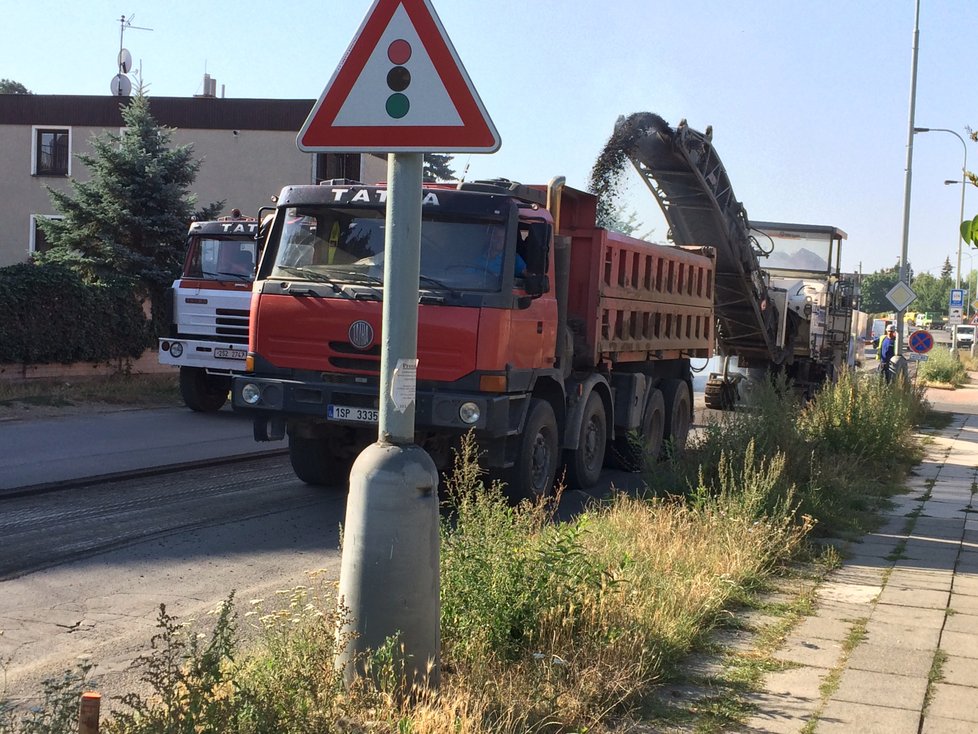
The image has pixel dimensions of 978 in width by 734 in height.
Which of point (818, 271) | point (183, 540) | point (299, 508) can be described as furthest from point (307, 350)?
point (818, 271)

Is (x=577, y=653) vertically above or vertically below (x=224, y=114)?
below

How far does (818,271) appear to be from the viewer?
23.3 meters

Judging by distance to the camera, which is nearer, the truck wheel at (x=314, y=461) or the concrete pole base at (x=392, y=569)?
the concrete pole base at (x=392, y=569)

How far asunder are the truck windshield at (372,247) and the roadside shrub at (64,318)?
998 centimetres

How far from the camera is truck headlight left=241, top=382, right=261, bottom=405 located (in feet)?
31.4

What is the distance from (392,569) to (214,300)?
13068 mm

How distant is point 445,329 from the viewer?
8977mm

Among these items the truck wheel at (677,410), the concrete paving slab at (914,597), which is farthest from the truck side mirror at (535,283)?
the truck wheel at (677,410)

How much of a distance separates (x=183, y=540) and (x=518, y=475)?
2.86m

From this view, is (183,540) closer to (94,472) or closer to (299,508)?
(299,508)

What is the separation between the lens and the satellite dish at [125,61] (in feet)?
138

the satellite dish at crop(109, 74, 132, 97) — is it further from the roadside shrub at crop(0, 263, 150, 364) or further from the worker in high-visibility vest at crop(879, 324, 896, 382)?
the worker in high-visibility vest at crop(879, 324, 896, 382)

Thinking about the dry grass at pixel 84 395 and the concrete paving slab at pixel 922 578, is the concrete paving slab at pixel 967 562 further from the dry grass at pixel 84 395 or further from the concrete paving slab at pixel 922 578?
the dry grass at pixel 84 395

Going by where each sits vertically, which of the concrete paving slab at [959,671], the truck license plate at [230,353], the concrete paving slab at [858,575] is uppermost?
the truck license plate at [230,353]
